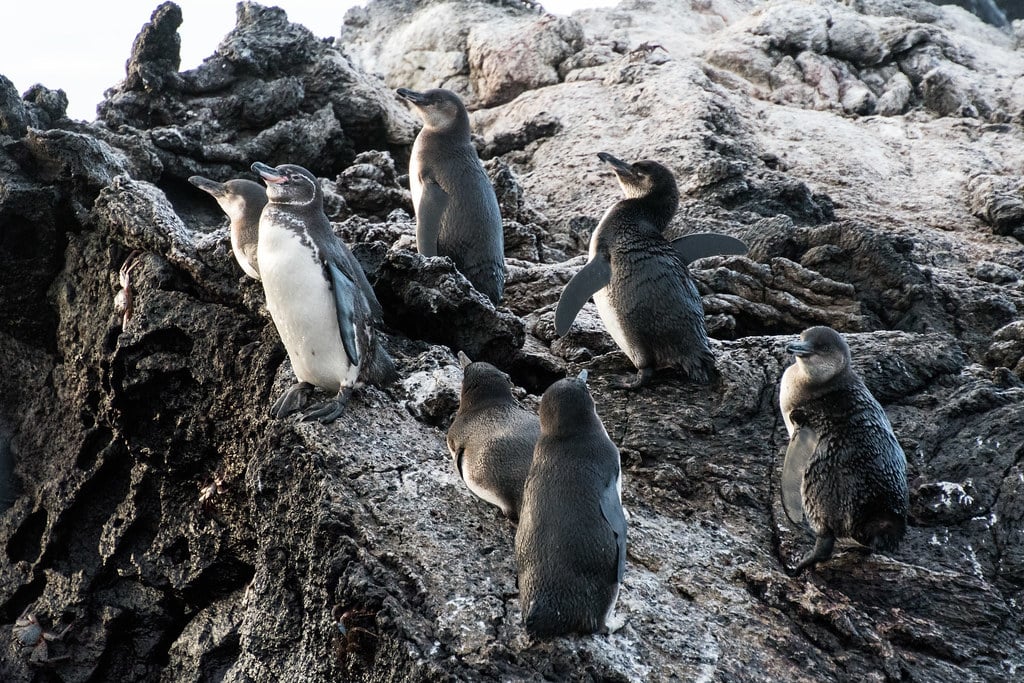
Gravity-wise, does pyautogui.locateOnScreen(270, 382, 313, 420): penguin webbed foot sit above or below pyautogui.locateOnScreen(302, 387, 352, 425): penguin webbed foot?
above

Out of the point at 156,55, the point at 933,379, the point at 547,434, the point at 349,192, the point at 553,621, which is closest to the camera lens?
the point at 553,621

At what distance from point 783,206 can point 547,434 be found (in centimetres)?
490

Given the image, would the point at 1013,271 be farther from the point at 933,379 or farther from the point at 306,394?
the point at 306,394

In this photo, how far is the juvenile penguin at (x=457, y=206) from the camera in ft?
20.4

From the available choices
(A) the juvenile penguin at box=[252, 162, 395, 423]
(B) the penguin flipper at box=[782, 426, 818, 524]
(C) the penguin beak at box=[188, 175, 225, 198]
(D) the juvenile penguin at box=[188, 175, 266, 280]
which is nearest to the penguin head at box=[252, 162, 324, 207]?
(A) the juvenile penguin at box=[252, 162, 395, 423]

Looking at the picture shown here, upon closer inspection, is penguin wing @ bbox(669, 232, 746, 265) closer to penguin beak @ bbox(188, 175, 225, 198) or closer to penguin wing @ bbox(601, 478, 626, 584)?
penguin wing @ bbox(601, 478, 626, 584)

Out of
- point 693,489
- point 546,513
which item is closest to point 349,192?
point 693,489

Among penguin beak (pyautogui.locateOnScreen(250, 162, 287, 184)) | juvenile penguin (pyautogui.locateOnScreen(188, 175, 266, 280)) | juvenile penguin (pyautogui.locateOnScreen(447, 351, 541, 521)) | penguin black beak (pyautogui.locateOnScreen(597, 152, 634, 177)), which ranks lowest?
juvenile penguin (pyautogui.locateOnScreen(447, 351, 541, 521))

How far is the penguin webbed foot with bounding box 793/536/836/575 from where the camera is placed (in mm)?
4270

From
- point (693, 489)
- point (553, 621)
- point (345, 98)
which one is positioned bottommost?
point (693, 489)

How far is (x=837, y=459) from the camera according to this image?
4332 mm

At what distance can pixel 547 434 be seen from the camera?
13.4 feet

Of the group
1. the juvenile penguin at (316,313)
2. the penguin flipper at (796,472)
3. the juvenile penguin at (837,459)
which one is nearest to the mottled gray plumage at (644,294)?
the juvenile penguin at (837,459)

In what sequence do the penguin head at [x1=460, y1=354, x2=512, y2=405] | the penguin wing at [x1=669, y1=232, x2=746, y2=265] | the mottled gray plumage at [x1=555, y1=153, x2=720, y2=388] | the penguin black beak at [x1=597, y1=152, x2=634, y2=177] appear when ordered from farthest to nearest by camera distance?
the penguin black beak at [x1=597, y1=152, x2=634, y2=177]
the penguin wing at [x1=669, y1=232, x2=746, y2=265]
the mottled gray plumage at [x1=555, y1=153, x2=720, y2=388]
the penguin head at [x1=460, y1=354, x2=512, y2=405]
